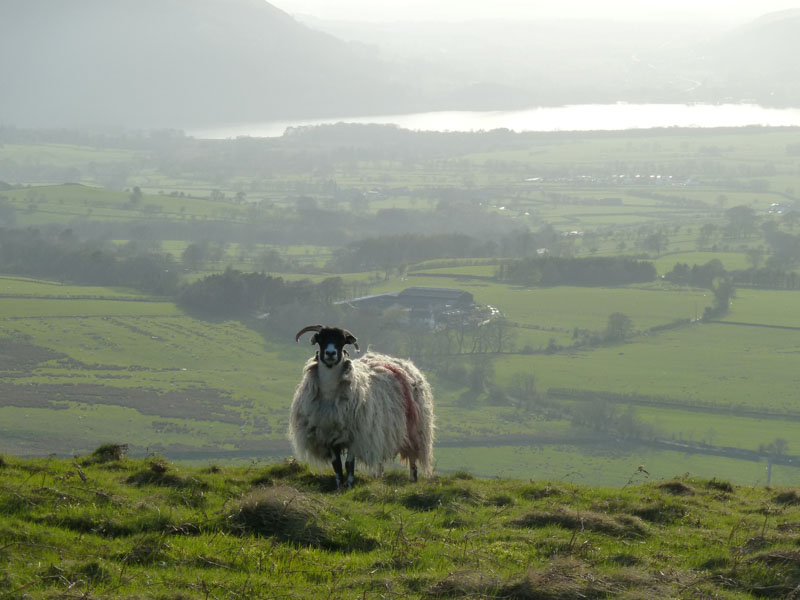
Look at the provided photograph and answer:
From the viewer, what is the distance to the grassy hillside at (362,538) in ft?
24.1

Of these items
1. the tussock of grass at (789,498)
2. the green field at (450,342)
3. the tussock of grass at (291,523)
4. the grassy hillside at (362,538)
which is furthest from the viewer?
the green field at (450,342)

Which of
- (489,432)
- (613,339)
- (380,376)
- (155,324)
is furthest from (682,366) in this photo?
(380,376)

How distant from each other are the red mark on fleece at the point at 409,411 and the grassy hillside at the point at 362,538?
57.9 inches

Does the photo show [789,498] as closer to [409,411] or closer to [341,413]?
[409,411]

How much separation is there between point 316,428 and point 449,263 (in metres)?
73.5

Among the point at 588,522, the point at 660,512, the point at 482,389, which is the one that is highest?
the point at 588,522

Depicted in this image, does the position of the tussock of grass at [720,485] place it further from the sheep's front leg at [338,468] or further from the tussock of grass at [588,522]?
the sheep's front leg at [338,468]

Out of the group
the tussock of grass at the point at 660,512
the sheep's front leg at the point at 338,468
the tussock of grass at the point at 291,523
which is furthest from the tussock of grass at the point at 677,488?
the tussock of grass at the point at 291,523

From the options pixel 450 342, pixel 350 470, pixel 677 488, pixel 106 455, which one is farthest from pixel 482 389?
pixel 106 455

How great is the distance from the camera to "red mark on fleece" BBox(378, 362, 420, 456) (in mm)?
13055

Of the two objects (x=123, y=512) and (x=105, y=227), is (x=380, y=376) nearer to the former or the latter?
(x=123, y=512)

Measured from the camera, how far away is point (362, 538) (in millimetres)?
8758

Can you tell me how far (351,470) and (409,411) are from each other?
1672 millimetres

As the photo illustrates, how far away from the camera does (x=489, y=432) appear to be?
43719 millimetres
